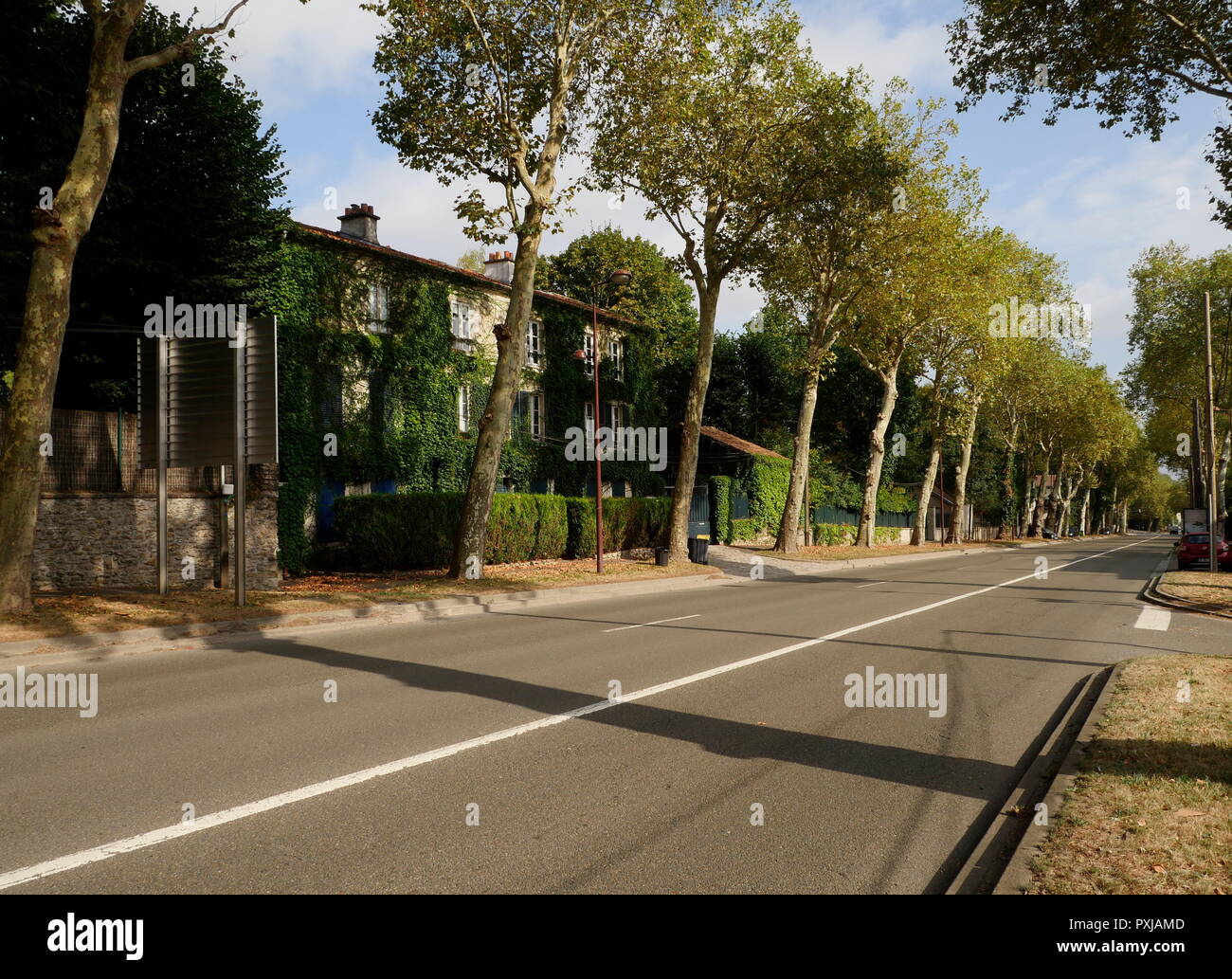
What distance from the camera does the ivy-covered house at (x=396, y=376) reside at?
25.6 meters

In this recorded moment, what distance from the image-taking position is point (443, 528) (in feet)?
80.6

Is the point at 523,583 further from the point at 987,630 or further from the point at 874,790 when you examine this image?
the point at 874,790

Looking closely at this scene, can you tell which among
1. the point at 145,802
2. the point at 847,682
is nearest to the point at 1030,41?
the point at 847,682

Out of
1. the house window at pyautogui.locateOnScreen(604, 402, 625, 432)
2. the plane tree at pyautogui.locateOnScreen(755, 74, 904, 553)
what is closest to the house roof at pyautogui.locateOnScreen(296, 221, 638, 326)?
the house window at pyautogui.locateOnScreen(604, 402, 625, 432)

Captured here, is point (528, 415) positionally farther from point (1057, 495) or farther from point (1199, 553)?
point (1057, 495)

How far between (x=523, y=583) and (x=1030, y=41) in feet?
46.5

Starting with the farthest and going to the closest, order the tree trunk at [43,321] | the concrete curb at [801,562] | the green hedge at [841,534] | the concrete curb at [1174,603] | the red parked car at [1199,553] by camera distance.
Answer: the green hedge at [841,534] < the concrete curb at [801,562] < the red parked car at [1199,553] < the concrete curb at [1174,603] < the tree trunk at [43,321]

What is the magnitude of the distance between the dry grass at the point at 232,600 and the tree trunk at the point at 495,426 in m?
0.80

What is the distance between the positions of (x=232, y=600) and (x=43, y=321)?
209 inches

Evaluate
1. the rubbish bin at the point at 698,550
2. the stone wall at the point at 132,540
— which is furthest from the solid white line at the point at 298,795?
the rubbish bin at the point at 698,550

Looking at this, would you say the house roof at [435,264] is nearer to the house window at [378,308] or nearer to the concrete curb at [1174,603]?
the house window at [378,308]

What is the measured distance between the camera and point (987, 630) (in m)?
12.6

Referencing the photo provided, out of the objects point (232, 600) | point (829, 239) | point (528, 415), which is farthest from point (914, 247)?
point (232, 600)

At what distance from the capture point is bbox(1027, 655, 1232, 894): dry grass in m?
3.71
